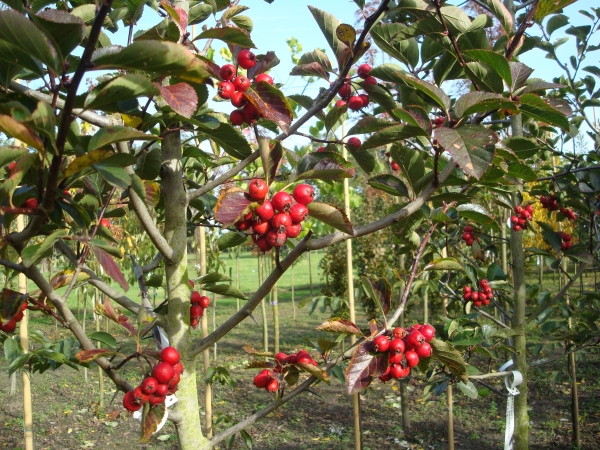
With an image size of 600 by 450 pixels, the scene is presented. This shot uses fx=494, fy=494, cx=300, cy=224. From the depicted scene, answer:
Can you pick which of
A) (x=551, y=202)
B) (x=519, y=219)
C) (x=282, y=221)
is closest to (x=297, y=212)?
(x=282, y=221)

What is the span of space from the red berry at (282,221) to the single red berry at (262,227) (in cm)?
2

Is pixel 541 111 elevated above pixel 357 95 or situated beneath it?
situated beneath

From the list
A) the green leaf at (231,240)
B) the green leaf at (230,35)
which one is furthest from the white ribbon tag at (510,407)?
the green leaf at (230,35)

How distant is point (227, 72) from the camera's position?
106 cm

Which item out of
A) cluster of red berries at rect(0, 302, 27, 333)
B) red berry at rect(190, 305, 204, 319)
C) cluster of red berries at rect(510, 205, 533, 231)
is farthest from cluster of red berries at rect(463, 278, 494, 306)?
cluster of red berries at rect(0, 302, 27, 333)

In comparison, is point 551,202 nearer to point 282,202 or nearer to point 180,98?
point 282,202

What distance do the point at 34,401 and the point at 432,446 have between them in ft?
13.3

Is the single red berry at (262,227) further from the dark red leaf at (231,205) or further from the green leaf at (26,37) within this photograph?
the green leaf at (26,37)

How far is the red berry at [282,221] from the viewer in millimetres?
858

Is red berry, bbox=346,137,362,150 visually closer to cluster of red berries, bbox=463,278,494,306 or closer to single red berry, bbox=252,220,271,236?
single red berry, bbox=252,220,271,236

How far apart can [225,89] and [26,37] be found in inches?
17.7

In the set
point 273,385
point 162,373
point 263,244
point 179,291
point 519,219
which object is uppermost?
point 519,219

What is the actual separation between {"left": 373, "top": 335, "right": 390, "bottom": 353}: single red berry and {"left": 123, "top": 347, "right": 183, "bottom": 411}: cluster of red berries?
452 mm

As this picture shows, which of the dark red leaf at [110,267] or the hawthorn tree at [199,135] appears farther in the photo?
the dark red leaf at [110,267]
